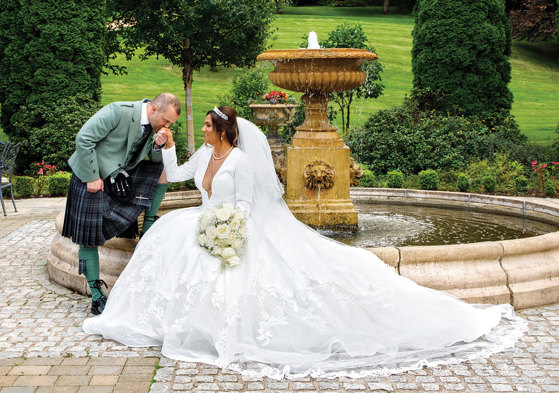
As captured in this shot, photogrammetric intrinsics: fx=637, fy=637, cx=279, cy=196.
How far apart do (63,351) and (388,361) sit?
7.63ft

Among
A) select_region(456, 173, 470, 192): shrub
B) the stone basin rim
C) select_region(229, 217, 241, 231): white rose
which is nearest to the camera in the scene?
select_region(229, 217, 241, 231): white rose

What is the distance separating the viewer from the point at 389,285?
4.94 meters

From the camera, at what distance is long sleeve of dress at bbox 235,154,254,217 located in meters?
5.07

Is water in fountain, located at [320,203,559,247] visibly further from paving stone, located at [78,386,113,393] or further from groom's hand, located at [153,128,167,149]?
paving stone, located at [78,386,113,393]

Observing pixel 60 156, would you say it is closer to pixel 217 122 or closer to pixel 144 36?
pixel 144 36

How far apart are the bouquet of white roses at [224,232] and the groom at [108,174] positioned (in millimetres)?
893

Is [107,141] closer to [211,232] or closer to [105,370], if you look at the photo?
[211,232]

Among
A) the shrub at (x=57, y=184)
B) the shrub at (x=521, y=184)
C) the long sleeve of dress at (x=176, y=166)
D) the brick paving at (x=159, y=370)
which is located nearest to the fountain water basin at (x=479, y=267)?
the brick paving at (x=159, y=370)

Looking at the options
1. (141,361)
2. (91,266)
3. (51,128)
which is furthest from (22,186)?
(141,361)

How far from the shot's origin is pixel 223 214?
490 cm

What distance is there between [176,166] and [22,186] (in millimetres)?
7596

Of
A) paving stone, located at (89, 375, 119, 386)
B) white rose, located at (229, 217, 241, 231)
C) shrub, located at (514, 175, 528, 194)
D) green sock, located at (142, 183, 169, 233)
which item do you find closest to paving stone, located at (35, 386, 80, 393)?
paving stone, located at (89, 375, 119, 386)

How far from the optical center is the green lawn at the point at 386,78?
2700cm

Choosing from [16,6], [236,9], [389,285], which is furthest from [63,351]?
[236,9]
